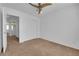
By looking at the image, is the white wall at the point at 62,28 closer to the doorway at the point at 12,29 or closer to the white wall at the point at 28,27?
the white wall at the point at 28,27

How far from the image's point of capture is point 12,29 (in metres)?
1.20

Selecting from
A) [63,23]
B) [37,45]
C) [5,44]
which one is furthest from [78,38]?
[5,44]

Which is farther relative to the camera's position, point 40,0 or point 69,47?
point 69,47

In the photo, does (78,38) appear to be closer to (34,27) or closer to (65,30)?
(65,30)

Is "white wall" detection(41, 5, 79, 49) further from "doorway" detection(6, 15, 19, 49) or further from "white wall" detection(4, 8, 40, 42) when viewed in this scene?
"doorway" detection(6, 15, 19, 49)

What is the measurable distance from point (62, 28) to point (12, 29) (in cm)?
60

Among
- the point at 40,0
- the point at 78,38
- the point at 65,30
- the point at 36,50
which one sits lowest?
the point at 36,50

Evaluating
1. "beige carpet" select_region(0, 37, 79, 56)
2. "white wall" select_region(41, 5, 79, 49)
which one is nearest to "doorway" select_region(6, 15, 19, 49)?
"beige carpet" select_region(0, 37, 79, 56)

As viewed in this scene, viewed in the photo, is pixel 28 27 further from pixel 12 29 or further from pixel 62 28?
pixel 62 28

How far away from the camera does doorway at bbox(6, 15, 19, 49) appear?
1.20 metres

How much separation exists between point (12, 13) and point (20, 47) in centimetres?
43

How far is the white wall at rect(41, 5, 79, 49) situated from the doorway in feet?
1.04

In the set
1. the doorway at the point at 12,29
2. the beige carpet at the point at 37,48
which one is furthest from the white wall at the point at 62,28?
the doorway at the point at 12,29

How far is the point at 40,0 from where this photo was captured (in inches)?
29.0
